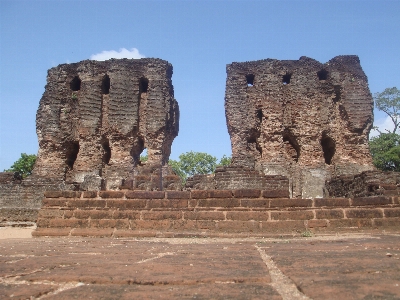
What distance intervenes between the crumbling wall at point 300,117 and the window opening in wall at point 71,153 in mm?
9207

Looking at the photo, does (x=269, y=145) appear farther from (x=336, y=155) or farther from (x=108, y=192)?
(x=108, y=192)

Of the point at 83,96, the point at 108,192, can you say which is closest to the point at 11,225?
the point at 83,96

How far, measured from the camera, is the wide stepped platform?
214 inches

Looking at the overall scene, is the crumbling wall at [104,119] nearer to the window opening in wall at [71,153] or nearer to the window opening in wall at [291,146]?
the window opening in wall at [71,153]

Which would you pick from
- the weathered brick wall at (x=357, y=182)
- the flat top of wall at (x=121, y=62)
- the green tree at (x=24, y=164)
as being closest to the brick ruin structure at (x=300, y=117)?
the weathered brick wall at (x=357, y=182)

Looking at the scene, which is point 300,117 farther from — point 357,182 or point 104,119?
point 104,119

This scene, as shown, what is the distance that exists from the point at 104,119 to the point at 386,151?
22828 mm

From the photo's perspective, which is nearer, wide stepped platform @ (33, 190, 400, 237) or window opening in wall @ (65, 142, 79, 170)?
wide stepped platform @ (33, 190, 400, 237)

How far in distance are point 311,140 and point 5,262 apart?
19073 mm

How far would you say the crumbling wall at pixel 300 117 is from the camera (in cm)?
1970

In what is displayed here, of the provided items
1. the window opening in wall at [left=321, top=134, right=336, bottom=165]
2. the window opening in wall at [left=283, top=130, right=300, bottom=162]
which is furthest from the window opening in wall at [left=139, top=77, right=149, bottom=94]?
the window opening in wall at [left=321, top=134, right=336, bottom=165]

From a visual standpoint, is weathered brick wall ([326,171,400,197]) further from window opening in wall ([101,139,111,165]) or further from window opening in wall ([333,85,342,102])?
window opening in wall ([101,139,111,165])

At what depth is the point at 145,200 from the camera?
5797mm

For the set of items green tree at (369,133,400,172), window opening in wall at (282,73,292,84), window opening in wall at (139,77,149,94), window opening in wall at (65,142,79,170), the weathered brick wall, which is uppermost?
window opening in wall at (282,73,292,84)
